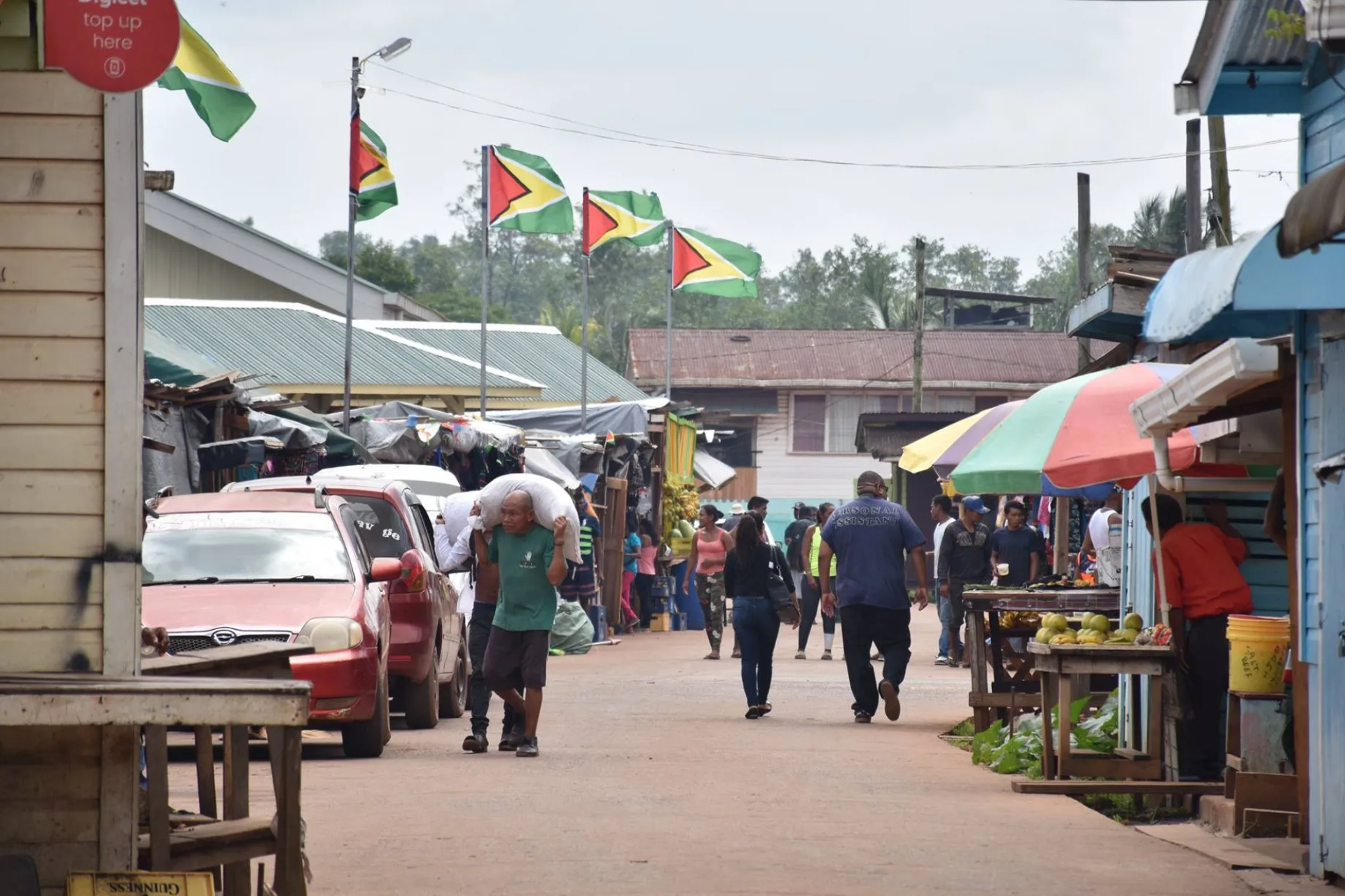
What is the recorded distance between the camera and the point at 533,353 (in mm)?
37750

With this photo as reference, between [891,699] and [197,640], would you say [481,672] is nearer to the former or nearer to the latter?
[197,640]

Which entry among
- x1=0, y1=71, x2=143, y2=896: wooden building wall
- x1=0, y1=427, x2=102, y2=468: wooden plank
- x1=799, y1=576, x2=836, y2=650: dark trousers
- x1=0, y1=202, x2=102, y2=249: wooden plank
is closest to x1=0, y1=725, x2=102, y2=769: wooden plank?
x1=0, y1=71, x2=143, y2=896: wooden building wall

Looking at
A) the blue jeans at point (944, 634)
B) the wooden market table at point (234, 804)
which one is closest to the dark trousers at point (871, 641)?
the blue jeans at point (944, 634)

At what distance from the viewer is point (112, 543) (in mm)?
6082

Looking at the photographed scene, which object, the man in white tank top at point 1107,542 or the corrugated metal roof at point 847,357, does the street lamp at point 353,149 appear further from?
the corrugated metal roof at point 847,357

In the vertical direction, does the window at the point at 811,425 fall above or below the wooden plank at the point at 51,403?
above

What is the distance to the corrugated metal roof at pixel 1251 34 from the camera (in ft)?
28.9

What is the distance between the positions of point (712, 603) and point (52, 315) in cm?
1937

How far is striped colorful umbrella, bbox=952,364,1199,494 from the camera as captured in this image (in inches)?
443

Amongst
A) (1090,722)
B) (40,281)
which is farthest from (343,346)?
(40,281)

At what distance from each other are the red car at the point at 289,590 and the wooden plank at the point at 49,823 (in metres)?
5.36

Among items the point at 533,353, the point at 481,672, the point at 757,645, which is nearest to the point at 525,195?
the point at 533,353

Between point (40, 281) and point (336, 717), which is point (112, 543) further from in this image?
point (336, 717)

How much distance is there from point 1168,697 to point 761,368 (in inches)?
1697
